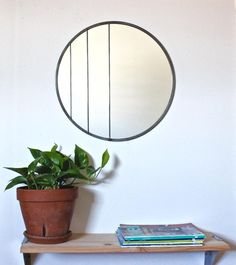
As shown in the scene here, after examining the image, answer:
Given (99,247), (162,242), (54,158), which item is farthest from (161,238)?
(54,158)

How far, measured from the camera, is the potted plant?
1.24 metres

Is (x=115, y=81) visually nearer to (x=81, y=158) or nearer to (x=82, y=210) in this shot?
(x=81, y=158)

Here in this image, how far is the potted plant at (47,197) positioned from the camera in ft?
4.06

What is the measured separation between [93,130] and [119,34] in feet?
1.23

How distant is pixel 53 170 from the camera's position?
1.29m

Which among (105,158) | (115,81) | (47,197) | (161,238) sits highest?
(115,81)

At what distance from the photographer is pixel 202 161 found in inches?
58.2

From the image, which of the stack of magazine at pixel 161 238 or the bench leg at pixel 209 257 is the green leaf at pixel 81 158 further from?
the bench leg at pixel 209 257

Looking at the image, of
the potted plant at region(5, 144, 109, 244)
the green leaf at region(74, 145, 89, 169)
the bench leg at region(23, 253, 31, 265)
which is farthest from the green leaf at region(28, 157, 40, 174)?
the bench leg at region(23, 253, 31, 265)

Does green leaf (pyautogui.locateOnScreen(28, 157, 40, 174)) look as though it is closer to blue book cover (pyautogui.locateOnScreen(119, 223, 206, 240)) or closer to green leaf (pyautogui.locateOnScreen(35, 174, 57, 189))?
green leaf (pyautogui.locateOnScreen(35, 174, 57, 189))

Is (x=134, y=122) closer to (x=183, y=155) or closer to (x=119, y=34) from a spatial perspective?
(x=183, y=155)

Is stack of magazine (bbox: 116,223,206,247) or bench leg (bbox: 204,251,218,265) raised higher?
stack of magazine (bbox: 116,223,206,247)

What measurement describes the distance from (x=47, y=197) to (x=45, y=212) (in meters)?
0.05

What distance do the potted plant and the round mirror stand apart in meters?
0.22
